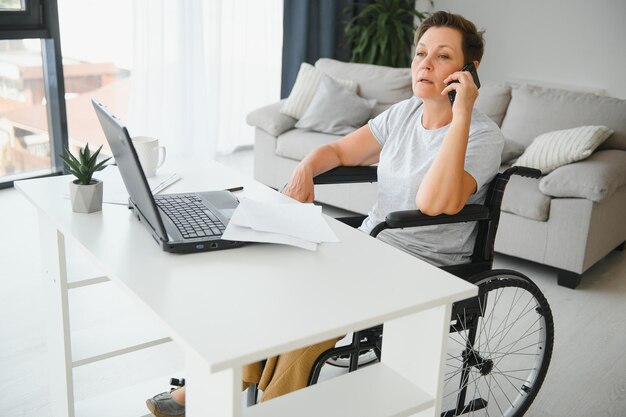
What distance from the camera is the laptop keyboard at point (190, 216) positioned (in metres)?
1.50

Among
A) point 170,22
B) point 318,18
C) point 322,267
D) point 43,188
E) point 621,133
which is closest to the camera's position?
point 322,267

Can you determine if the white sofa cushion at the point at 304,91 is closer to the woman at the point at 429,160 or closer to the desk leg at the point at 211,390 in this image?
the woman at the point at 429,160

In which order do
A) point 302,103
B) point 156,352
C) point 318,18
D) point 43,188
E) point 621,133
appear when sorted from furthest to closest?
point 318,18 → point 302,103 → point 621,133 → point 156,352 → point 43,188

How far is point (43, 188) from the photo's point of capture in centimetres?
180

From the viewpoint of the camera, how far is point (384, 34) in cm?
509

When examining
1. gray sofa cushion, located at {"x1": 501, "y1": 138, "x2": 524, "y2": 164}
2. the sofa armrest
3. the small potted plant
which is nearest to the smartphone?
the small potted plant

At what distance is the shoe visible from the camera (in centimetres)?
181

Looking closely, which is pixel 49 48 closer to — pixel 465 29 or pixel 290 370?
pixel 465 29

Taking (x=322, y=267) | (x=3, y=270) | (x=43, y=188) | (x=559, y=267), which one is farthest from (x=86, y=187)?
(x=559, y=267)

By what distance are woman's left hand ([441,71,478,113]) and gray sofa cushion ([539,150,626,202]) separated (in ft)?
4.57

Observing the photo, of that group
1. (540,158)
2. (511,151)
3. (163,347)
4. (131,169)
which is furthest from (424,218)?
(511,151)

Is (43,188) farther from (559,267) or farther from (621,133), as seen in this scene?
(621,133)

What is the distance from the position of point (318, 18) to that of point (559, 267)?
290cm

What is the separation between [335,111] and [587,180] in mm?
1465
